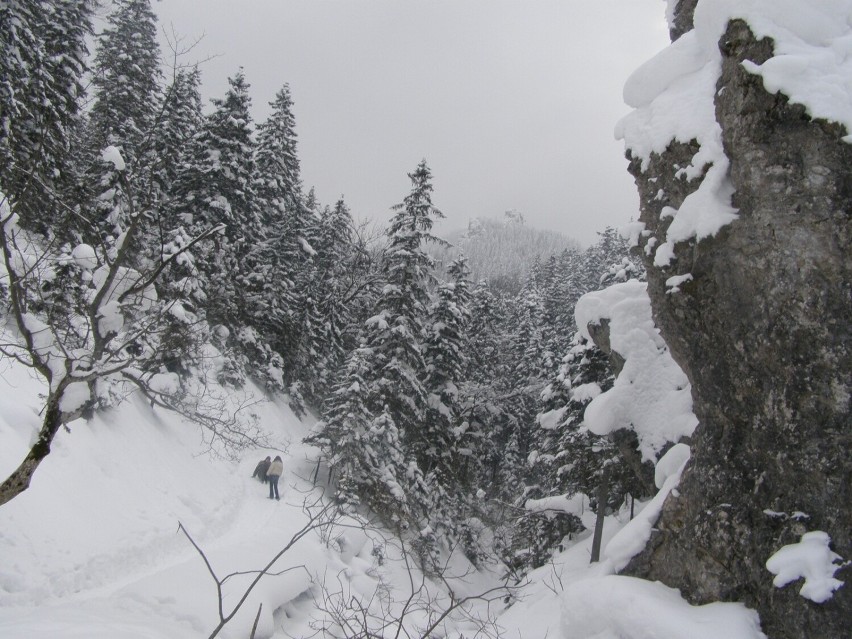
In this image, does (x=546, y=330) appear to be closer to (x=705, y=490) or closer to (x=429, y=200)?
(x=429, y=200)

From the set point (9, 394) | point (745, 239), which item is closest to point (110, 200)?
point (9, 394)

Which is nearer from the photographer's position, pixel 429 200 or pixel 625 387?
pixel 625 387

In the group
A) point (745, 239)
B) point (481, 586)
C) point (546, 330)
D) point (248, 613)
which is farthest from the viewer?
point (546, 330)

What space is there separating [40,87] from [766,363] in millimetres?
22343

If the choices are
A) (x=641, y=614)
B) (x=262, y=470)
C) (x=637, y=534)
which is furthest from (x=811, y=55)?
(x=262, y=470)

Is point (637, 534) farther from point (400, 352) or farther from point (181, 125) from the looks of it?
point (181, 125)

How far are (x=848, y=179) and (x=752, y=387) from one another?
108 inches

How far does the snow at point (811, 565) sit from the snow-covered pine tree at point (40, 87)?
15514 millimetres

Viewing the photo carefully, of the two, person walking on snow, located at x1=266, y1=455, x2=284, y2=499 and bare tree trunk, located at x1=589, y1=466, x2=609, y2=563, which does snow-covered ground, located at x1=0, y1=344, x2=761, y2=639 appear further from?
bare tree trunk, located at x1=589, y1=466, x2=609, y2=563

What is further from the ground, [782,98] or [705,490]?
[782,98]

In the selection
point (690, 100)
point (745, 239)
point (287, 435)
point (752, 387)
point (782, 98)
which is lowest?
point (752, 387)

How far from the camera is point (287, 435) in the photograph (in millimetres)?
24188

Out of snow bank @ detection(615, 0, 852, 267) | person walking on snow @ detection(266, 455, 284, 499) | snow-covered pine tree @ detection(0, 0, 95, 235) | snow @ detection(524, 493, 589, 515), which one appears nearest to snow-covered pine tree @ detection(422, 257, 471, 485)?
snow @ detection(524, 493, 589, 515)

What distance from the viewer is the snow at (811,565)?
5.38 m
